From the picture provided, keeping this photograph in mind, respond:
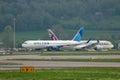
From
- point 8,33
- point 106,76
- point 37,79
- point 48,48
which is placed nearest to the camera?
point 37,79

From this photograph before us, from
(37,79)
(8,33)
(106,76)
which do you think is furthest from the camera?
(8,33)

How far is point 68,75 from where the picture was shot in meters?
41.3

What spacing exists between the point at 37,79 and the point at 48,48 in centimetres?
10338

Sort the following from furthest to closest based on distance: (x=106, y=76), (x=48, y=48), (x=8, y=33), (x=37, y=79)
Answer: (x=8, y=33) → (x=48, y=48) → (x=106, y=76) → (x=37, y=79)

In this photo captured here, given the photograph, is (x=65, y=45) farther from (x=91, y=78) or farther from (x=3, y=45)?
(x=91, y=78)

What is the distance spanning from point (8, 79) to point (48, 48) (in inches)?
4064

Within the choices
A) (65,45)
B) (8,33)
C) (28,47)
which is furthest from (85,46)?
(8,33)

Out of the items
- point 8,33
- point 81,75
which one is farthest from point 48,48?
point 81,75

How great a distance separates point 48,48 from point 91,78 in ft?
336

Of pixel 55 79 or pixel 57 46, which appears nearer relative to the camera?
pixel 55 79

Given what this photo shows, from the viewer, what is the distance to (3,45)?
7416 inches

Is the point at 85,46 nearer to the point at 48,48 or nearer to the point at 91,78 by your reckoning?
the point at 48,48

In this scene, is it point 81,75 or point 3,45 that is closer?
point 81,75

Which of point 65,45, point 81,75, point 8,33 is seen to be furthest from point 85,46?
point 81,75
